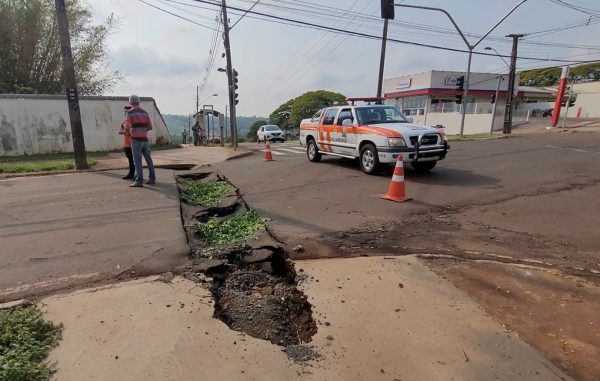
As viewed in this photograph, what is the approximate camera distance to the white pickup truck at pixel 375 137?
925 centimetres

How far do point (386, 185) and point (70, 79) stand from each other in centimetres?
A: 882

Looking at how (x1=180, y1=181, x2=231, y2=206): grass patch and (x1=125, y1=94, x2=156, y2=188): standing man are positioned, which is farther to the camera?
(x1=125, y1=94, x2=156, y2=188): standing man

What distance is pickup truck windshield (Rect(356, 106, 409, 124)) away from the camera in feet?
34.1

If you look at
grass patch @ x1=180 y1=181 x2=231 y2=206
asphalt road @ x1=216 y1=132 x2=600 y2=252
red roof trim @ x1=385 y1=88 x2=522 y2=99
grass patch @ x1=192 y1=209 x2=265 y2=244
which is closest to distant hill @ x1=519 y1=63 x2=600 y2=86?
red roof trim @ x1=385 y1=88 x2=522 y2=99

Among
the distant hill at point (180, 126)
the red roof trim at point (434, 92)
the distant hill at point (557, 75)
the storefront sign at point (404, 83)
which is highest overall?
the distant hill at point (557, 75)

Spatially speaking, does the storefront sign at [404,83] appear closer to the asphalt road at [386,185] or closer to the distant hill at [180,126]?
the distant hill at [180,126]

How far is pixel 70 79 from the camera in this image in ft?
35.4

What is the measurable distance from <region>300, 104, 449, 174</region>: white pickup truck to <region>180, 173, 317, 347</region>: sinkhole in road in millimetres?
4740

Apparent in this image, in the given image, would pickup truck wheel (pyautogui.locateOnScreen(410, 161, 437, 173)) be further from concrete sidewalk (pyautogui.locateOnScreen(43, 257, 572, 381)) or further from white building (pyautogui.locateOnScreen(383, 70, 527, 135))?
white building (pyautogui.locateOnScreen(383, 70, 527, 135))

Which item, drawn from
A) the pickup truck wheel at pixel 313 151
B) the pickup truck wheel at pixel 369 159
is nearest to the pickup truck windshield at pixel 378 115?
the pickup truck wheel at pixel 369 159

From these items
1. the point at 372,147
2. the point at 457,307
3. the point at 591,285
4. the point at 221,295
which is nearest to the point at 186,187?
the point at 372,147

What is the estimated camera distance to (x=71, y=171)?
11266 millimetres

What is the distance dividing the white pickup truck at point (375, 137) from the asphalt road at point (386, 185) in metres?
0.47

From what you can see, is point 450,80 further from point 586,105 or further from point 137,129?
point 137,129
